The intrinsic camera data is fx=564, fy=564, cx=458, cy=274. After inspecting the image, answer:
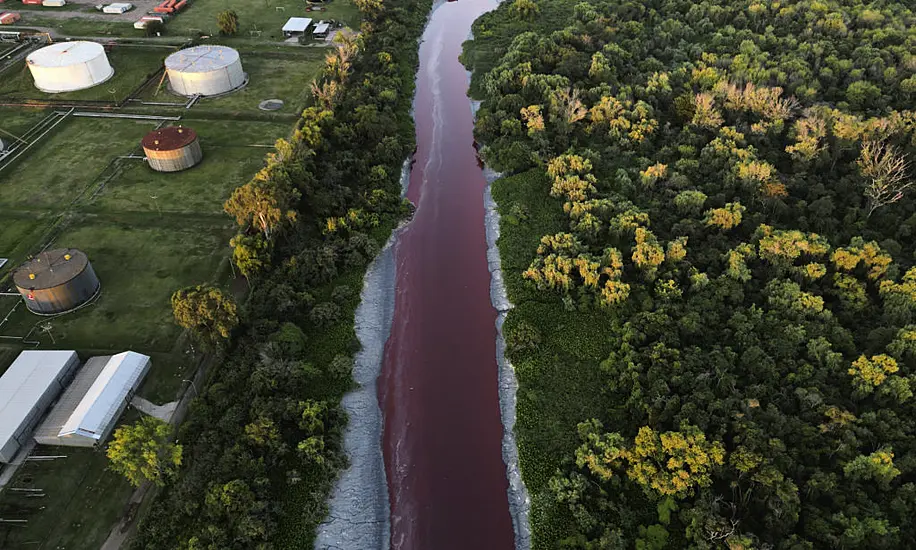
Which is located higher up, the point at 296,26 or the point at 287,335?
the point at 296,26

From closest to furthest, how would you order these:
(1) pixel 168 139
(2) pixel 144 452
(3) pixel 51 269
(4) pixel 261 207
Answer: (2) pixel 144 452 < (3) pixel 51 269 < (4) pixel 261 207 < (1) pixel 168 139

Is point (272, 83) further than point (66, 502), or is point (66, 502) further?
point (272, 83)

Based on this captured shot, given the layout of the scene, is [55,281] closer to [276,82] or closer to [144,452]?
[144,452]

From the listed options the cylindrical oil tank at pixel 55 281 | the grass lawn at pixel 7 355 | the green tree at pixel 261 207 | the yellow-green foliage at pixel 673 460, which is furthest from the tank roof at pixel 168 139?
the yellow-green foliage at pixel 673 460

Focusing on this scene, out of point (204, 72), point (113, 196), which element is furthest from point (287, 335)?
point (204, 72)

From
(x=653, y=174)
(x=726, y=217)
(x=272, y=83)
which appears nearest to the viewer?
(x=726, y=217)

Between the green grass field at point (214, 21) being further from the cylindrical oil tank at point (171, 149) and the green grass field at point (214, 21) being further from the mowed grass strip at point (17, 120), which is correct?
the cylindrical oil tank at point (171, 149)

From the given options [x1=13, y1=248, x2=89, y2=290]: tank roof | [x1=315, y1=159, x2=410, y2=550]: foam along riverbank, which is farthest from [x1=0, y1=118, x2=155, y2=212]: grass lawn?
[x1=315, y1=159, x2=410, y2=550]: foam along riverbank
